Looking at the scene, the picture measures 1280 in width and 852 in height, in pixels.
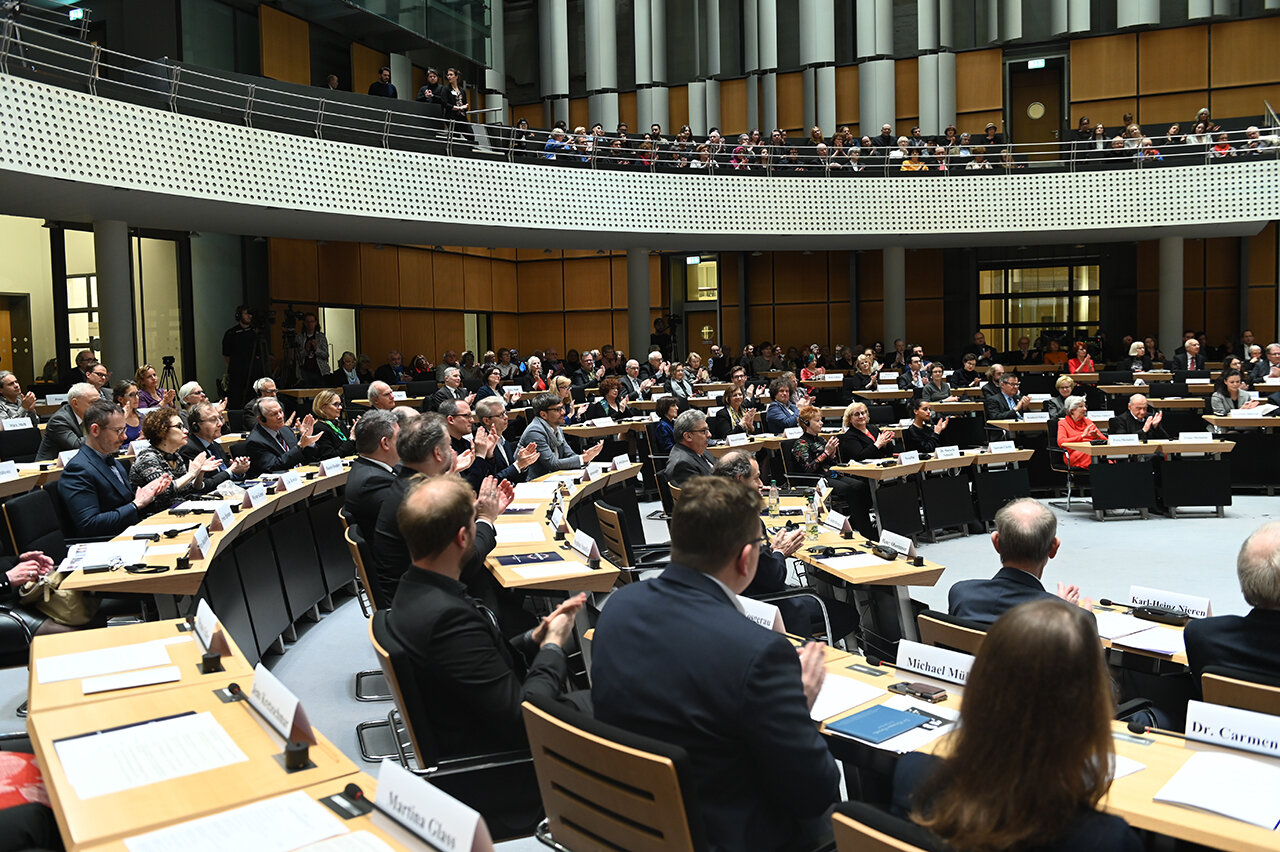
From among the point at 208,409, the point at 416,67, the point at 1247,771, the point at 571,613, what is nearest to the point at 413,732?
the point at 571,613

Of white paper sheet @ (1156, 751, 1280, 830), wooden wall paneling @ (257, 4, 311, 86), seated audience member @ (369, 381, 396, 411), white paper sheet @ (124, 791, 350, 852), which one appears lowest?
white paper sheet @ (1156, 751, 1280, 830)

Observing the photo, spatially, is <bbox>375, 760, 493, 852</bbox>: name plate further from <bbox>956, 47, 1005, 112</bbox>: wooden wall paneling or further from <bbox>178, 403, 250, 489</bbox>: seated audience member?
<bbox>956, 47, 1005, 112</bbox>: wooden wall paneling

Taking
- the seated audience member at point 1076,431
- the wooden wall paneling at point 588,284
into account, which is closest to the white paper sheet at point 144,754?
the seated audience member at point 1076,431

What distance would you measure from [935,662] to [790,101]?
67.6 ft

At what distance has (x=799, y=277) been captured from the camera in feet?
74.7

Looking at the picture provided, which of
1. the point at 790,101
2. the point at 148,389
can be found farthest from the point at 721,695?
Answer: the point at 790,101

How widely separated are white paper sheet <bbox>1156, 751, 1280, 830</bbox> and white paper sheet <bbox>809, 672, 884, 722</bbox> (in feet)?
2.55

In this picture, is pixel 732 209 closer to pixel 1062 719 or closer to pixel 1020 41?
pixel 1020 41

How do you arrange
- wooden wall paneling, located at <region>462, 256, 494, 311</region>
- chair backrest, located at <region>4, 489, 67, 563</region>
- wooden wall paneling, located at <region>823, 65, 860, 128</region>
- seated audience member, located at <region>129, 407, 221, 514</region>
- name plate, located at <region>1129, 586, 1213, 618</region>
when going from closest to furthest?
name plate, located at <region>1129, 586, 1213, 618</region>
chair backrest, located at <region>4, 489, 67, 563</region>
seated audience member, located at <region>129, 407, 221, 514</region>
wooden wall paneling, located at <region>823, 65, 860, 128</region>
wooden wall paneling, located at <region>462, 256, 494, 311</region>

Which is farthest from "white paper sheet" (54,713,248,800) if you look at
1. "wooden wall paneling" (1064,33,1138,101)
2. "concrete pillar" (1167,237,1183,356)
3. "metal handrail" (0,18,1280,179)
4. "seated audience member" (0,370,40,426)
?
"wooden wall paneling" (1064,33,1138,101)

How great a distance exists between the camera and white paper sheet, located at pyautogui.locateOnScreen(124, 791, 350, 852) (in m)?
1.79

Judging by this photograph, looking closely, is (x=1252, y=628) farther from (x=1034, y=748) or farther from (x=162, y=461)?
(x=162, y=461)

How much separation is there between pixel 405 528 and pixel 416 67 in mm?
19118

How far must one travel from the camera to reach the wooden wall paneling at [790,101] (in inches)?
860
